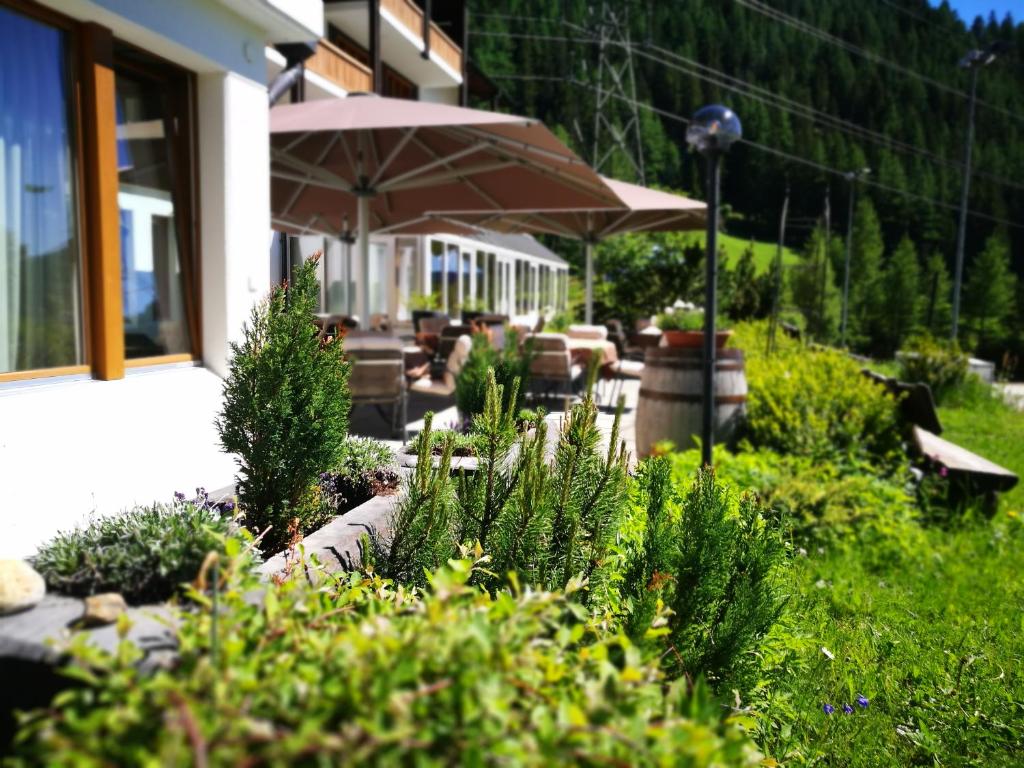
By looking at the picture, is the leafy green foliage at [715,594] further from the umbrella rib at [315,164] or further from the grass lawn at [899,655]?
the umbrella rib at [315,164]

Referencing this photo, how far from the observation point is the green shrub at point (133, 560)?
146 cm

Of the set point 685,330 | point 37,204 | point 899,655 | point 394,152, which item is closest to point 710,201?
point 899,655

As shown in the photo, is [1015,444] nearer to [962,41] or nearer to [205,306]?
[205,306]

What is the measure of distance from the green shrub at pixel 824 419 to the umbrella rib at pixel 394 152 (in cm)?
364

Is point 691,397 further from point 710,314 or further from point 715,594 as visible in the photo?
point 715,594

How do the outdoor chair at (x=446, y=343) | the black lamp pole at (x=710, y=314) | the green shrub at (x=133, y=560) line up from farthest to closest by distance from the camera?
the outdoor chair at (x=446, y=343) < the black lamp pole at (x=710, y=314) < the green shrub at (x=133, y=560)

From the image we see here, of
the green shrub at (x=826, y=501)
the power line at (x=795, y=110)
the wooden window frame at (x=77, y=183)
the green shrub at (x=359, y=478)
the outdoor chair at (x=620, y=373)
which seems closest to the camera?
the green shrub at (x=359, y=478)

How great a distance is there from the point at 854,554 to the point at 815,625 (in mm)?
1313

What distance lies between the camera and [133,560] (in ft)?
4.87

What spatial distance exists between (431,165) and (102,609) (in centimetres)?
652

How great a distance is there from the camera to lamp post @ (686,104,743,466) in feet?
15.9

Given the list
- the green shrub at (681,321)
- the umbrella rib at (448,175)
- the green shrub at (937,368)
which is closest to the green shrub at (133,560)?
the umbrella rib at (448,175)

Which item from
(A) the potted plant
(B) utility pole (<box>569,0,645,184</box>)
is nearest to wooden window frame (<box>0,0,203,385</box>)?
(A) the potted plant

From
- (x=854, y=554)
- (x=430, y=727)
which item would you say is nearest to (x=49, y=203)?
(x=430, y=727)
